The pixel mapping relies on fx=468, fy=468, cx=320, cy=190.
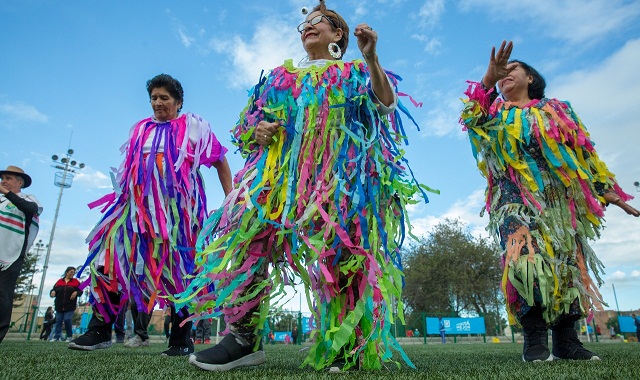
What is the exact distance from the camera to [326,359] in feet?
6.84

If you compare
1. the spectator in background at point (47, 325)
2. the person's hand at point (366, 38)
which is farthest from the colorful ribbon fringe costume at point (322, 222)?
the spectator in background at point (47, 325)

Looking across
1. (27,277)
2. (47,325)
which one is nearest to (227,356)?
(47,325)

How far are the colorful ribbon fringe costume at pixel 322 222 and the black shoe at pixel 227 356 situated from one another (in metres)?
0.10

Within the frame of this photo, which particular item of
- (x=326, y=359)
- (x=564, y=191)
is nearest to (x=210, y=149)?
(x=326, y=359)

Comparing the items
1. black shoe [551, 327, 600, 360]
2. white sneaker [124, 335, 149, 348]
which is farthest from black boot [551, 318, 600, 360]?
white sneaker [124, 335, 149, 348]

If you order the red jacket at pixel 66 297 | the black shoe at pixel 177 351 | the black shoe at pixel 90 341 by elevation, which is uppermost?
the red jacket at pixel 66 297

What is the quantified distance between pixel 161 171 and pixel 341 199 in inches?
65.9

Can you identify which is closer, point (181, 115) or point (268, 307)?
point (268, 307)

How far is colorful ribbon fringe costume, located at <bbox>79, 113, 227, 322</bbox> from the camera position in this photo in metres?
3.17

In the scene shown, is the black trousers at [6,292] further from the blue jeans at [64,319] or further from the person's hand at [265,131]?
the blue jeans at [64,319]

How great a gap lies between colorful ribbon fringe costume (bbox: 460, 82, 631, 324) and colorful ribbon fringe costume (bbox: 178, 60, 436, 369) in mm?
846

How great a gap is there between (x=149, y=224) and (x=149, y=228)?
0.03 m

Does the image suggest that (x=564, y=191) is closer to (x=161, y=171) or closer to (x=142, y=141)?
(x=161, y=171)

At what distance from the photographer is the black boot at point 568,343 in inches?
108
